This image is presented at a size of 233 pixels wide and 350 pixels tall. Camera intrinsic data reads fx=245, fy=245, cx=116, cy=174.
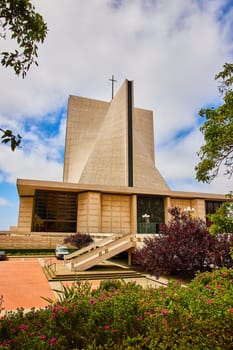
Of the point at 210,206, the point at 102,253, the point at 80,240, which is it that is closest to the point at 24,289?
the point at 102,253

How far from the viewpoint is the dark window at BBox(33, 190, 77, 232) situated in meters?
27.0

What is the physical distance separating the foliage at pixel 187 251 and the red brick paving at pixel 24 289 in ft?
16.6

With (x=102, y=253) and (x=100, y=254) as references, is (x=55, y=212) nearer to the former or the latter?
(x=102, y=253)

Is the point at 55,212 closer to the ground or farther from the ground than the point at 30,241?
farther from the ground

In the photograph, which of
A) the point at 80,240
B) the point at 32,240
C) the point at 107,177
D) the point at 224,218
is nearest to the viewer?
the point at 224,218

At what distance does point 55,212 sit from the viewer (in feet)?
91.8

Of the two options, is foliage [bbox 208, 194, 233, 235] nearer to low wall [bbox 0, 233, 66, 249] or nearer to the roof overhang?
the roof overhang

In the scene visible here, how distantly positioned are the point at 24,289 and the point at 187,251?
717 cm

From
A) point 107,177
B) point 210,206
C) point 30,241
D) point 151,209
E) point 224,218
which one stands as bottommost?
point 30,241

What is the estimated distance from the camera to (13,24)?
2752 millimetres

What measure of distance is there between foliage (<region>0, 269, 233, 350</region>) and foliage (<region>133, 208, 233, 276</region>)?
6.74 m

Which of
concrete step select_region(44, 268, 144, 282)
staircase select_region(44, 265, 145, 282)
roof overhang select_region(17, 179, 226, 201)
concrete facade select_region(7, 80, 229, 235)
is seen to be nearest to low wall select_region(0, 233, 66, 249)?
concrete facade select_region(7, 80, 229, 235)

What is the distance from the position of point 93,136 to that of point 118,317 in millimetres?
36776

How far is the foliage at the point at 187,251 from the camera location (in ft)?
36.8
